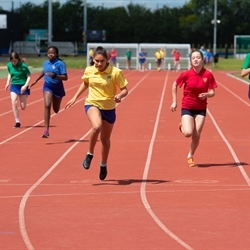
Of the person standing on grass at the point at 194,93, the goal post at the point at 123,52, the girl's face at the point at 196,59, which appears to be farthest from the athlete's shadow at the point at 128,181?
the goal post at the point at 123,52

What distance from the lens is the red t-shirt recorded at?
13188 millimetres

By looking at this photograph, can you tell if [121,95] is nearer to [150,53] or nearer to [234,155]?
[234,155]

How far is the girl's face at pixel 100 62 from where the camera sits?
37.4 ft

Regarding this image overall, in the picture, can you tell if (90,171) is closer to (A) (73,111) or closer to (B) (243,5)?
(A) (73,111)

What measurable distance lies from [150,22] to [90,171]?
116 m

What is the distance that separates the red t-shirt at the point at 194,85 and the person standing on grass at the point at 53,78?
4017 millimetres

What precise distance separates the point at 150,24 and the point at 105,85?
116775 millimetres

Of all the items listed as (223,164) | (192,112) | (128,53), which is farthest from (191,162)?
(128,53)

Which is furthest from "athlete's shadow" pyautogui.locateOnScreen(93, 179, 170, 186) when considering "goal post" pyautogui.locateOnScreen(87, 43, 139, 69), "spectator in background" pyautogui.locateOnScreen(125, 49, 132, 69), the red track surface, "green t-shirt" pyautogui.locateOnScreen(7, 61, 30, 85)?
"goal post" pyautogui.locateOnScreen(87, 43, 139, 69)

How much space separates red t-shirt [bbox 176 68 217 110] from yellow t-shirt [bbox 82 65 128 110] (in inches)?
70.6

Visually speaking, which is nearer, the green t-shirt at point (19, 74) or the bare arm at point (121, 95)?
the bare arm at point (121, 95)

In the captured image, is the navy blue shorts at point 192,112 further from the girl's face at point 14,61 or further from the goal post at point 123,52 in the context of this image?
the goal post at point 123,52

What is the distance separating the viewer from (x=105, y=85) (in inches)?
456

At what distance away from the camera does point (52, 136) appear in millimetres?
18016
